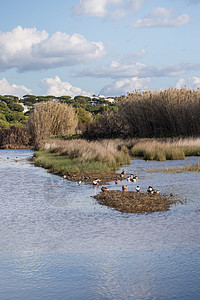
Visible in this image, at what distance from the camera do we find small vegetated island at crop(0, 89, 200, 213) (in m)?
17.6

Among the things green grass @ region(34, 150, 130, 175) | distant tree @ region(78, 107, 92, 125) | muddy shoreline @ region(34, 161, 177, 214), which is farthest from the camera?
distant tree @ region(78, 107, 92, 125)

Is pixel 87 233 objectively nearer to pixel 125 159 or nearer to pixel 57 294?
pixel 57 294

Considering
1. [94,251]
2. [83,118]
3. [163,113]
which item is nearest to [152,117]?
[163,113]

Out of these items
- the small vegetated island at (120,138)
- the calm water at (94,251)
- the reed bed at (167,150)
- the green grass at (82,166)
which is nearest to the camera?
the calm water at (94,251)

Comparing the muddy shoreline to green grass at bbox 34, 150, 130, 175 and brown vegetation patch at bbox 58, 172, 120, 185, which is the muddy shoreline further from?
green grass at bbox 34, 150, 130, 175

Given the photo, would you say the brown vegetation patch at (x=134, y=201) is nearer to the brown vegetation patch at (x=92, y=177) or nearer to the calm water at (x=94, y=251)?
the calm water at (x=94, y=251)

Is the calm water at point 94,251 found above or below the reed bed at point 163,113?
below

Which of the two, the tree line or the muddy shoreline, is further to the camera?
the tree line

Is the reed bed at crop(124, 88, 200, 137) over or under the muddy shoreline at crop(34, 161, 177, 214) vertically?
over

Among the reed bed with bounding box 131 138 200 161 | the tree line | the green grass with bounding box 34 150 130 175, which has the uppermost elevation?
the tree line

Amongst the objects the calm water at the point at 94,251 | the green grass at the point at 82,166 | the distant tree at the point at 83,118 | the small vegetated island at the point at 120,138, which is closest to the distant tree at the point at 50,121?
the small vegetated island at the point at 120,138

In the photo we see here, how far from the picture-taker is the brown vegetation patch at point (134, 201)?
11320 mm

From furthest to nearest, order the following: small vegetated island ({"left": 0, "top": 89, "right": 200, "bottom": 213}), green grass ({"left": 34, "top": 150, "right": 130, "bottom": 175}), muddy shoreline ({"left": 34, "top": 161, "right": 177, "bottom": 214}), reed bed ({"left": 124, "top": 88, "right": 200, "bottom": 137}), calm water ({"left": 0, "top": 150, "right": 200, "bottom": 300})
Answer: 1. reed bed ({"left": 124, "top": 88, "right": 200, "bottom": 137})
2. green grass ({"left": 34, "top": 150, "right": 130, "bottom": 175})
3. small vegetated island ({"left": 0, "top": 89, "right": 200, "bottom": 213})
4. muddy shoreline ({"left": 34, "top": 161, "right": 177, "bottom": 214})
5. calm water ({"left": 0, "top": 150, "right": 200, "bottom": 300})

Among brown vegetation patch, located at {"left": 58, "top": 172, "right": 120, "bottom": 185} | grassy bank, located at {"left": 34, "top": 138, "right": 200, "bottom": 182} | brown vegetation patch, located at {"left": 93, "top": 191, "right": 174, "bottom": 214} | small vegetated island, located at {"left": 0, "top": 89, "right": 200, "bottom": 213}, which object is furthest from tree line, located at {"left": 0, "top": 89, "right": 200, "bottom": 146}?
brown vegetation patch, located at {"left": 93, "top": 191, "right": 174, "bottom": 214}
